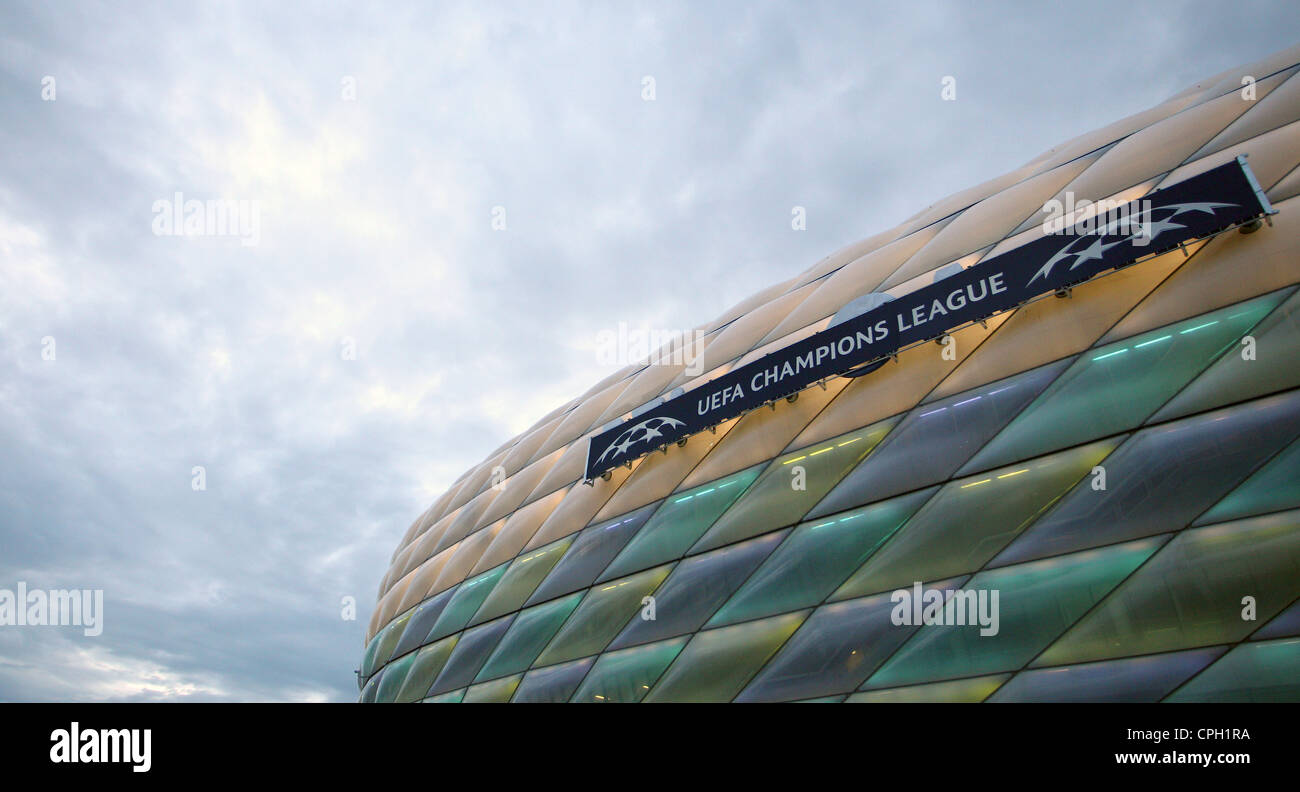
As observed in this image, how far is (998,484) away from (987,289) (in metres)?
3.00

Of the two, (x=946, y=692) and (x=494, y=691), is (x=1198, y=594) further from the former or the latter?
(x=494, y=691)

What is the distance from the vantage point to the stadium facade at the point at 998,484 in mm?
8234

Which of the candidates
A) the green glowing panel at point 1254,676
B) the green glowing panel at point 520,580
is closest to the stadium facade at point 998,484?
the green glowing panel at point 1254,676

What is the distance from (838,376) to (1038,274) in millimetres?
3350

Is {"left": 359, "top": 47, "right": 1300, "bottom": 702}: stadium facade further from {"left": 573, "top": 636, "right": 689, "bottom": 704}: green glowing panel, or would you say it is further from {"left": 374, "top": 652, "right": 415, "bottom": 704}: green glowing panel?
{"left": 374, "top": 652, "right": 415, "bottom": 704}: green glowing panel

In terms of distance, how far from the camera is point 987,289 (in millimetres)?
11141

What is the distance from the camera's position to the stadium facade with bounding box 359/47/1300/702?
8.23 m

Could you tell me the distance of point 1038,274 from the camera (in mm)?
10734

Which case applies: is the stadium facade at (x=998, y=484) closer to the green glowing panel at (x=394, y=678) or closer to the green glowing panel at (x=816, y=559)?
the green glowing panel at (x=816, y=559)

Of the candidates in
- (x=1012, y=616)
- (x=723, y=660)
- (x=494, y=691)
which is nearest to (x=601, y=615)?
(x=723, y=660)

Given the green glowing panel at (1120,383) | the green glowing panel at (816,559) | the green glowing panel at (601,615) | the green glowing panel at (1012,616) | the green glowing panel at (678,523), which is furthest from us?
the green glowing panel at (601,615)

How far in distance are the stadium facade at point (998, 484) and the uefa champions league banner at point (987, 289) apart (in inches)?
2.1
